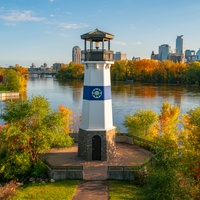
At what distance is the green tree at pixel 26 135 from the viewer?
63.3 ft

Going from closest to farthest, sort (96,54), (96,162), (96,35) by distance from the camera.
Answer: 1. (96,35)
2. (96,54)
3. (96,162)

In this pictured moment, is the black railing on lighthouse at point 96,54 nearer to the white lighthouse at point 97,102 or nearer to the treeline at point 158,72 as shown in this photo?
the white lighthouse at point 97,102

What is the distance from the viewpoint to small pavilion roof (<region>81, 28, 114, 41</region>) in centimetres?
2066

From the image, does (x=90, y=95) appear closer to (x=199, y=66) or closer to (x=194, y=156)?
(x=194, y=156)

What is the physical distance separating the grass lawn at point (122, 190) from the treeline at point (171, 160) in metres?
0.86

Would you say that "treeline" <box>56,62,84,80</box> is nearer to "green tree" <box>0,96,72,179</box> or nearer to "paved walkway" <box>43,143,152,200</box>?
"paved walkway" <box>43,143,152,200</box>

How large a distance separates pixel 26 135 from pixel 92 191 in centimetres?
621

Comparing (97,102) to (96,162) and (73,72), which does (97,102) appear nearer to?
(96,162)

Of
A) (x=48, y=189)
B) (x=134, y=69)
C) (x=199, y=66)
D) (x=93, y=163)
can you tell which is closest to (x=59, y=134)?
(x=93, y=163)

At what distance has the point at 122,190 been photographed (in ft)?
56.7

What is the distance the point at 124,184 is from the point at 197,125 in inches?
264

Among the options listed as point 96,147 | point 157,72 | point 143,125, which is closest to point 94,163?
point 96,147

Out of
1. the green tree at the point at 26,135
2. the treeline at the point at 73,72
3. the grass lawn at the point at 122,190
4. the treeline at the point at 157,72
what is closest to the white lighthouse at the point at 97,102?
the green tree at the point at 26,135

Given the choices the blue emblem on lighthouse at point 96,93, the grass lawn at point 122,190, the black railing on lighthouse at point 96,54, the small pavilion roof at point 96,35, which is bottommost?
the grass lawn at point 122,190
